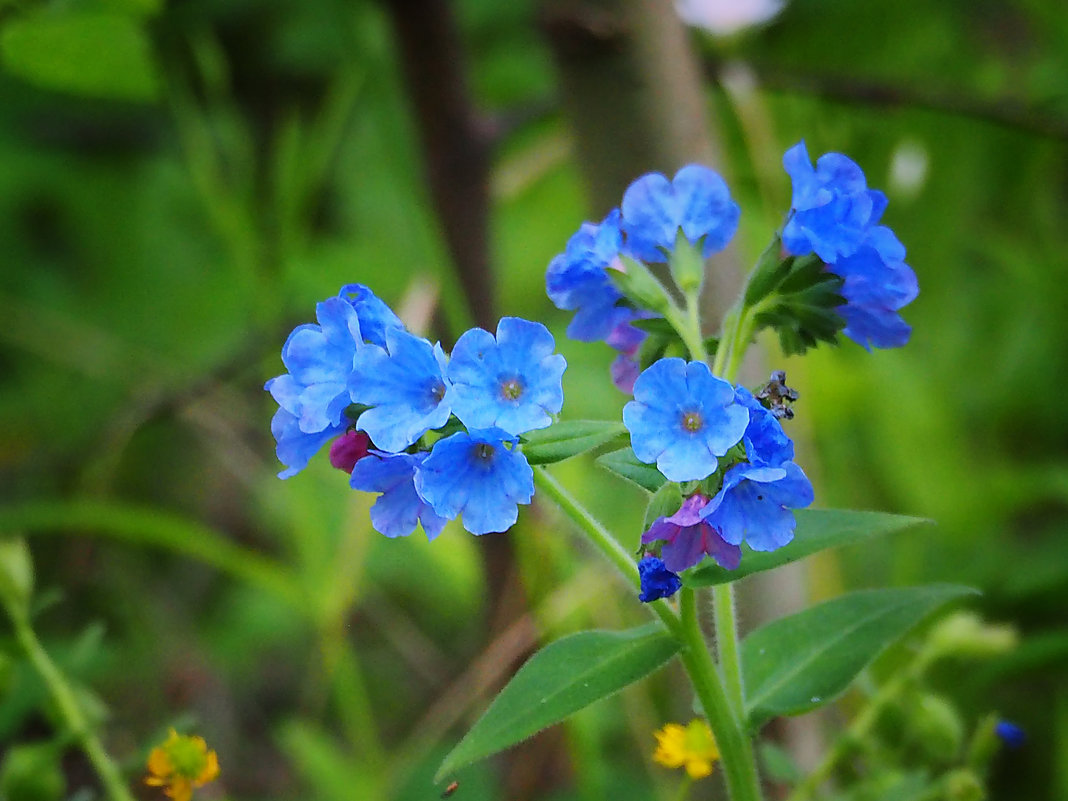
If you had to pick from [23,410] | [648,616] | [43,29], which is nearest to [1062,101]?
[648,616]

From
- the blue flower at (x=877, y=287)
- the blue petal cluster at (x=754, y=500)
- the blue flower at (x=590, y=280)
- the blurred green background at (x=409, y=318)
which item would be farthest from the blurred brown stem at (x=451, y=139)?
the blue petal cluster at (x=754, y=500)

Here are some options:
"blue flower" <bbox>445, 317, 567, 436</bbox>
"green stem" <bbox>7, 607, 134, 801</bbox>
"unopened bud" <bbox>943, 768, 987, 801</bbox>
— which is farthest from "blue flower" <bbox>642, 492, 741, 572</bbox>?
"green stem" <bbox>7, 607, 134, 801</bbox>

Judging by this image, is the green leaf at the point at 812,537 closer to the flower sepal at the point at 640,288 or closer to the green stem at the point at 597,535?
the green stem at the point at 597,535

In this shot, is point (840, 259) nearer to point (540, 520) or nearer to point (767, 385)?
point (767, 385)

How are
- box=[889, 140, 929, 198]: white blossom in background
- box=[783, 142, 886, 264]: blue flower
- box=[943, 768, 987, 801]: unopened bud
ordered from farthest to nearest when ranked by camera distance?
box=[889, 140, 929, 198]: white blossom in background < box=[943, 768, 987, 801]: unopened bud < box=[783, 142, 886, 264]: blue flower

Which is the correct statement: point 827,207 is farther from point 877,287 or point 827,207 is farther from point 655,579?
point 655,579

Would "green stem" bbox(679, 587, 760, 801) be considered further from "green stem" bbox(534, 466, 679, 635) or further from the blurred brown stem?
the blurred brown stem

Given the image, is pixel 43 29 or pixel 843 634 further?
pixel 43 29
